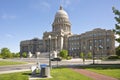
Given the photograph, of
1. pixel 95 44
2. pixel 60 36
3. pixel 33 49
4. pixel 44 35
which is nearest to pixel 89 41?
pixel 95 44

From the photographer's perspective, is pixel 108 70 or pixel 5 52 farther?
pixel 5 52

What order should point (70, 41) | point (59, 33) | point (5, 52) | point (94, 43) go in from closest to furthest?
point (94, 43), point (5, 52), point (59, 33), point (70, 41)

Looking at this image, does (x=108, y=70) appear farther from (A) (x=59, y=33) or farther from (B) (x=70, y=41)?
(B) (x=70, y=41)

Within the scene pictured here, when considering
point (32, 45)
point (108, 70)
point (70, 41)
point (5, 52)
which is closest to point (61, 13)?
point (70, 41)

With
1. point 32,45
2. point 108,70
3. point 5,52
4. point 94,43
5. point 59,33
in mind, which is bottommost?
point 108,70

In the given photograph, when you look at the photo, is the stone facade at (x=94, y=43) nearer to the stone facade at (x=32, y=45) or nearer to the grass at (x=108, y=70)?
the stone facade at (x=32, y=45)

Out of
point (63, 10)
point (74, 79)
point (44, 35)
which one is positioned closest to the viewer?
point (74, 79)

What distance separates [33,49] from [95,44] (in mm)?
71339

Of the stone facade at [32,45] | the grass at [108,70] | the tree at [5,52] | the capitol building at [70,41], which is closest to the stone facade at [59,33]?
the capitol building at [70,41]

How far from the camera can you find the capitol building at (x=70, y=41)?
384ft

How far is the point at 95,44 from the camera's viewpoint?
123m

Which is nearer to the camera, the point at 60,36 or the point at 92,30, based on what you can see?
the point at 92,30

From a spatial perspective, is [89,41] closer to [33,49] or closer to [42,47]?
[42,47]

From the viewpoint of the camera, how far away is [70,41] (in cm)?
14712
